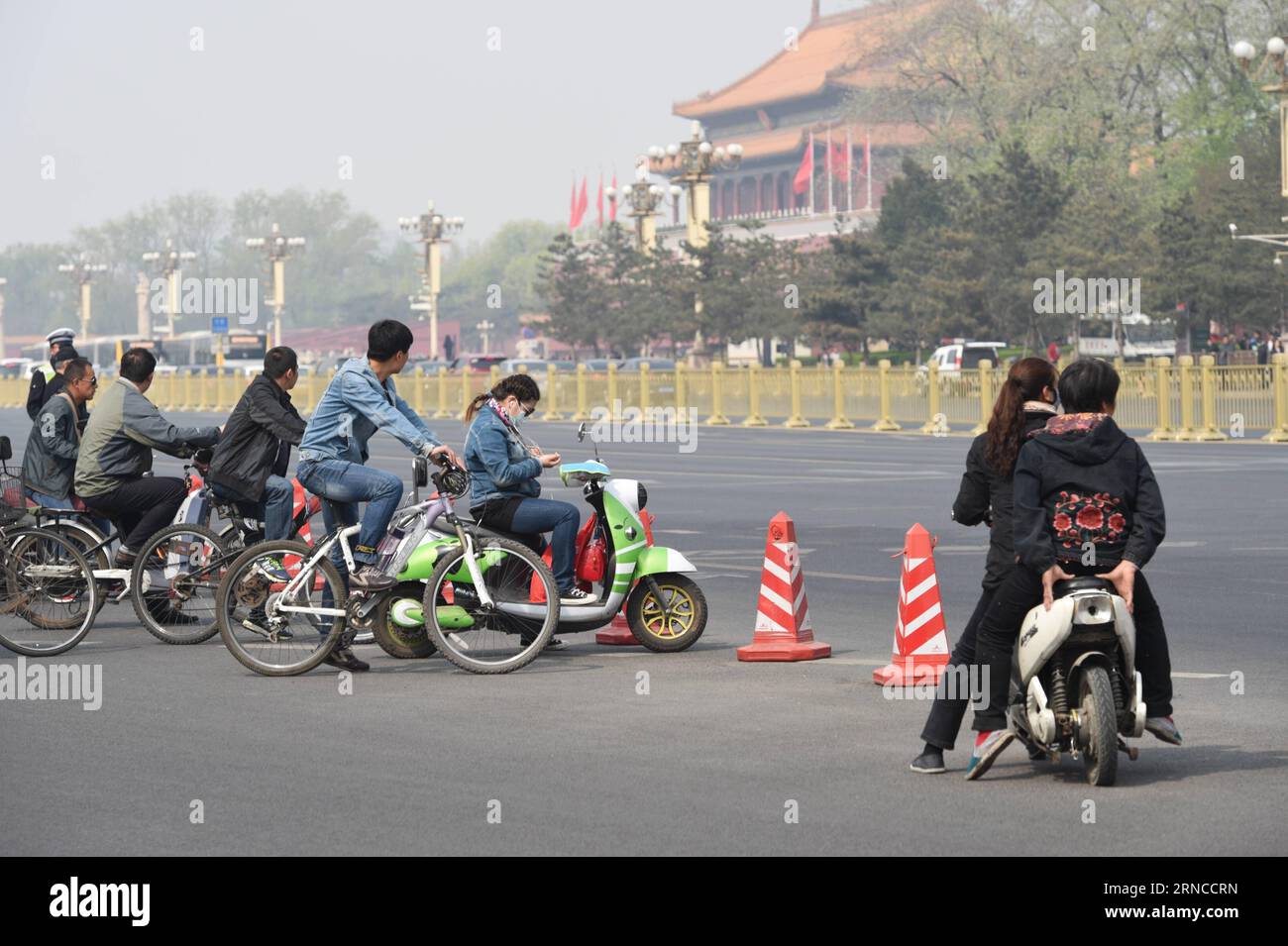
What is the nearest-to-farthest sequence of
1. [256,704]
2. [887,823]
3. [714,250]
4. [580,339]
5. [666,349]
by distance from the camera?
1. [887,823]
2. [256,704]
3. [714,250]
4. [580,339]
5. [666,349]

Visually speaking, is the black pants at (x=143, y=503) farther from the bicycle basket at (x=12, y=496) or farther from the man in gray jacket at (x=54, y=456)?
the bicycle basket at (x=12, y=496)

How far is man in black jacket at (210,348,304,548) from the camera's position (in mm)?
11484

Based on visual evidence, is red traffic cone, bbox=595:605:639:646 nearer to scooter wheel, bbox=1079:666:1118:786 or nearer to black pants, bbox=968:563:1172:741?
black pants, bbox=968:563:1172:741

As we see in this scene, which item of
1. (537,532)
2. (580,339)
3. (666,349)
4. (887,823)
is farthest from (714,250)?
(887,823)

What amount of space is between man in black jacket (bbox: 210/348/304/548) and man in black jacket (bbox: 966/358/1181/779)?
17.1 feet

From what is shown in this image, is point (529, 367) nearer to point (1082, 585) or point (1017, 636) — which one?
point (1017, 636)

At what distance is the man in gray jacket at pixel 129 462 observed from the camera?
12133mm

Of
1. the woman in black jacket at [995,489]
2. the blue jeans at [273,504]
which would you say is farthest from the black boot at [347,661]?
the woman in black jacket at [995,489]

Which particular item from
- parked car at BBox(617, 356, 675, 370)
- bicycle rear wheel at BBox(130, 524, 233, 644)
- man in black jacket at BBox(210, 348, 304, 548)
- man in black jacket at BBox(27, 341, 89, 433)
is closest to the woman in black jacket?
man in black jacket at BBox(210, 348, 304, 548)

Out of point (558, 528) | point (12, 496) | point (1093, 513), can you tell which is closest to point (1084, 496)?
point (1093, 513)

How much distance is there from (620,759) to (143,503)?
5058 mm

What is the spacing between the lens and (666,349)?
84.1 m
